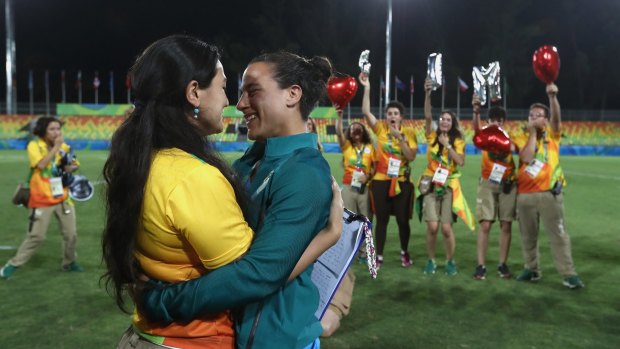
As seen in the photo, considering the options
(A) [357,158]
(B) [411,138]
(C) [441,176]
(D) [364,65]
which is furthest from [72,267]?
(C) [441,176]

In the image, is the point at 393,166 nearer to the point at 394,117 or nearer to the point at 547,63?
the point at 394,117

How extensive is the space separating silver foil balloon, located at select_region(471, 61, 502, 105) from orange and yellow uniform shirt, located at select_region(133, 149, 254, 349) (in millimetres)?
4761

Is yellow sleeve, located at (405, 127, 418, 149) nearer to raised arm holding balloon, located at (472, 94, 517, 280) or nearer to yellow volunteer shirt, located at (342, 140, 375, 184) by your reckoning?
yellow volunteer shirt, located at (342, 140, 375, 184)

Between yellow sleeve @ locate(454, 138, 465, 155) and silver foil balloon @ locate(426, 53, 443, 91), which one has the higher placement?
silver foil balloon @ locate(426, 53, 443, 91)

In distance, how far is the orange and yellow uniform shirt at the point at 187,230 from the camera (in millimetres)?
1569

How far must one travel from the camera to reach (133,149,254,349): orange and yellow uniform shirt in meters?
1.57

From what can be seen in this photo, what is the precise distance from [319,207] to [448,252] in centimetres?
570

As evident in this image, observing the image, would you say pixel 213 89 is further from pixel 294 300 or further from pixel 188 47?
pixel 294 300

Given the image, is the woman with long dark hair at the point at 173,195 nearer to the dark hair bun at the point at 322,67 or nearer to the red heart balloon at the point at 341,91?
the dark hair bun at the point at 322,67

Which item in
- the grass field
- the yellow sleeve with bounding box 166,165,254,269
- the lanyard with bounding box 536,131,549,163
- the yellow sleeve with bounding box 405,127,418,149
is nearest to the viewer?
the yellow sleeve with bounding box 166,165,254,269

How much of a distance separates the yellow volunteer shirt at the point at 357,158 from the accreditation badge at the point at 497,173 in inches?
60.6

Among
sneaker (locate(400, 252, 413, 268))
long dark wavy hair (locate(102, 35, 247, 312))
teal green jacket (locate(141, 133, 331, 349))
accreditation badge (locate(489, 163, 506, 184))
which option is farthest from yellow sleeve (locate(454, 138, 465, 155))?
long dark wavy hair (locate(102, 35, 247, 312))

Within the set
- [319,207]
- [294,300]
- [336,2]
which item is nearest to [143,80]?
[319,207]

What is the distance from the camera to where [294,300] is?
1.75 m
